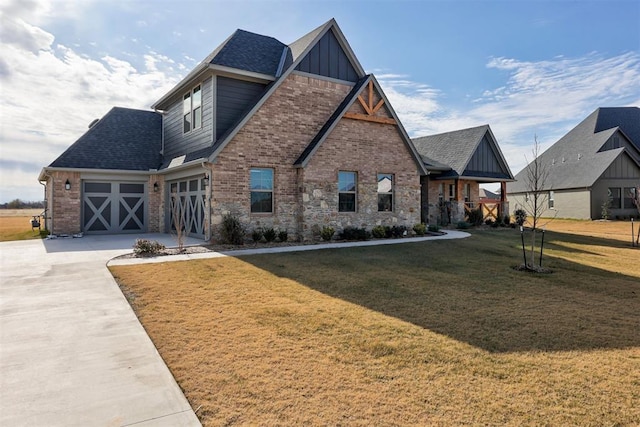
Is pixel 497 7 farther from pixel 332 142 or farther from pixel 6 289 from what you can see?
pixel 6 289

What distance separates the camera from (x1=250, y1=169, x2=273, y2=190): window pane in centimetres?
1305

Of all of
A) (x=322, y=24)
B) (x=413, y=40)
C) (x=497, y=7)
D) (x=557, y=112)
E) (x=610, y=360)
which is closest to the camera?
(x=610, y=360)

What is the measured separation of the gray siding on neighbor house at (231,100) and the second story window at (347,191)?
179 inches

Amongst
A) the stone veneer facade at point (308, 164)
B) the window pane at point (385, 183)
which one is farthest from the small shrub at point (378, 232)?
the window pane at point (385, 183)

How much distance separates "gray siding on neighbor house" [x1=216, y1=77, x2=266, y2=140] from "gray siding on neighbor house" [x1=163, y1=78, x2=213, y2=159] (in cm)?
34

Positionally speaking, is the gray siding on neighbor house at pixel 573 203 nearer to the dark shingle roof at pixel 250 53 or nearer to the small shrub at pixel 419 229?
the small shrub at pixel 419 229

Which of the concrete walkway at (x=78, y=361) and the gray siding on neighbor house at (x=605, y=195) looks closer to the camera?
the concrete walkway at (x=78, y=361)

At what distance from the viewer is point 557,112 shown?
77.2 ft

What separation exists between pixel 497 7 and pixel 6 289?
1517 cm

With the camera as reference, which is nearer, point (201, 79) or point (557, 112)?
point (201, 79)

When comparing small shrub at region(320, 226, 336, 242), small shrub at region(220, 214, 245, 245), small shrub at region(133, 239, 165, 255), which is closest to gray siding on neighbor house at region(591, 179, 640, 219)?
small shrub at region(320, 226, 336, 242)

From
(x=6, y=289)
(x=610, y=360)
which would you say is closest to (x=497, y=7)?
(x=610, y=360)

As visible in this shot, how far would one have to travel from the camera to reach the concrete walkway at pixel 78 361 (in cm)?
282

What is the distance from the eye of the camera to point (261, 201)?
13.2m
